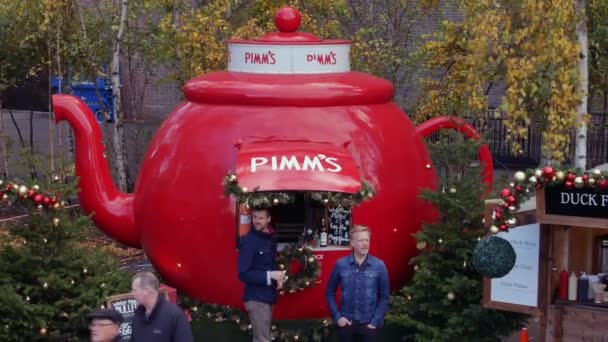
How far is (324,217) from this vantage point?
8.98 metres

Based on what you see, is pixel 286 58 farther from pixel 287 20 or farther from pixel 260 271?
pixel 260 271

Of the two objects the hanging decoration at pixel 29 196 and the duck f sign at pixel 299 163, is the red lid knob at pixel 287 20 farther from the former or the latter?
the hanging decoration at pixel 29 196

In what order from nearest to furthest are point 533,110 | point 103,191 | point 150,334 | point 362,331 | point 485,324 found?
point 150,334, point 362,331, point 485,324, point 103,191, point 533,110

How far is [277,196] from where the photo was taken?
840 cm

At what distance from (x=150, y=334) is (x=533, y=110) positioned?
759 centimetres

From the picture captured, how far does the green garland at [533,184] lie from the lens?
24.7 feet

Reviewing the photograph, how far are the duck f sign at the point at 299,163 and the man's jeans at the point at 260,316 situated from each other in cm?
98

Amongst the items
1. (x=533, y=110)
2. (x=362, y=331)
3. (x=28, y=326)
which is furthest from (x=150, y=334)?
(x=533, y=110)

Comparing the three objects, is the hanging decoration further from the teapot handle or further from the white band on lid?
the teapot handle

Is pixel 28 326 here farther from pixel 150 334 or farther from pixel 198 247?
pixel 150 334

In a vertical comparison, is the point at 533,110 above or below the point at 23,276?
above

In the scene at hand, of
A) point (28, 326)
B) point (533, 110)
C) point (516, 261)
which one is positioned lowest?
point (28, 326)

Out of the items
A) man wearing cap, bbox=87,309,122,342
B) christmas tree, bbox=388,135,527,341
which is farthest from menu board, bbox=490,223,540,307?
man wearing cap, bbox=87,309,122,342

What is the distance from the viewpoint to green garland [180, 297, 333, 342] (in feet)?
29.4
